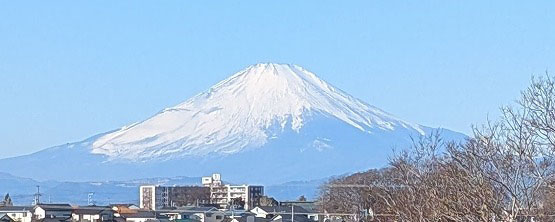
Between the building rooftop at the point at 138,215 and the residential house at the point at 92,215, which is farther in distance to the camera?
the building rooftop at the point at 138,215

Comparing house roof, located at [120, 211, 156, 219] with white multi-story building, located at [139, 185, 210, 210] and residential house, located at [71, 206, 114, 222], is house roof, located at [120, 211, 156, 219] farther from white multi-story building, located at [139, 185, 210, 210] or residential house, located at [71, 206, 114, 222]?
white multi-story building, located at [139, 185, 210, 210]

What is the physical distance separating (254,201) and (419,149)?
5147 centimetres

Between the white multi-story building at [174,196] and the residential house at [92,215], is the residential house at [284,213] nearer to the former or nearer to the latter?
the residential house at [92,215]

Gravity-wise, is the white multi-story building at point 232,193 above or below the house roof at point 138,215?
above

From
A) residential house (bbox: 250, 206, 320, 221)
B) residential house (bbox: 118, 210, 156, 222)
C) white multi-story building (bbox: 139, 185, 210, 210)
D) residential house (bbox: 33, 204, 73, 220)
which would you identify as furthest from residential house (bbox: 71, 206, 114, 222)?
white multi-story building (bbox: 139, 185, 210, 210)

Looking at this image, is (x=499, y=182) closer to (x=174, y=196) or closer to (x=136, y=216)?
(x=136, y=216)

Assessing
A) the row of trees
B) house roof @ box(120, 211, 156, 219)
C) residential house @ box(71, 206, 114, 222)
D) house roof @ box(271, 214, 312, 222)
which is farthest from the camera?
house roof @ box(120, 211, 156, 219)

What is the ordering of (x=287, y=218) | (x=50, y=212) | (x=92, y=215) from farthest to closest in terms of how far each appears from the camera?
(x=50, y=212) < (x=92, y=215) < (x=287, y=218)

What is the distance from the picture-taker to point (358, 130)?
6176 inches

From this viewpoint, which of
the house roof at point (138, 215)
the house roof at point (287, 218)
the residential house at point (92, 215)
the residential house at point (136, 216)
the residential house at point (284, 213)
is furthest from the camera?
the house roof at point (138, 215)

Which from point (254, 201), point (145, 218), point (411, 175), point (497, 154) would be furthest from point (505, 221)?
point (254, 201)

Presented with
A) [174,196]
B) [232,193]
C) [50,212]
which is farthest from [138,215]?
[232,193]

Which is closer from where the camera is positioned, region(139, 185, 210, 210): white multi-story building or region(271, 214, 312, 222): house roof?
region(271, 214, 312, 222): house roof

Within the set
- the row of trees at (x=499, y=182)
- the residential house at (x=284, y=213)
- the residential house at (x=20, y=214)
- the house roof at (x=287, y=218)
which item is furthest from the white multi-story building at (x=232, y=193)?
the row of trees at (x=499, y=182)
